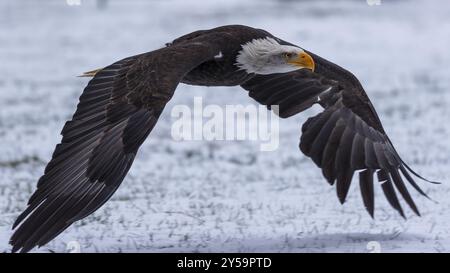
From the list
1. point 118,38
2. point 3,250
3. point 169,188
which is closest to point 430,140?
point 169,188

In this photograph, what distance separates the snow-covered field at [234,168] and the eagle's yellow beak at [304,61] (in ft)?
3.93

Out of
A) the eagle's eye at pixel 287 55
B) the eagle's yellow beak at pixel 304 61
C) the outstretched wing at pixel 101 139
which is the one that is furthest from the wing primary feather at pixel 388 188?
the outstretched wing at pixel 101 139

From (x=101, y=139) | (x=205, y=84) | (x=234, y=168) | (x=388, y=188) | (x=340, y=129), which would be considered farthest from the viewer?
(x=234, y=168)

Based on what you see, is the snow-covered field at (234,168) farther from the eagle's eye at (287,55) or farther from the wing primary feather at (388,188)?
the eagle's eye at (287,55)

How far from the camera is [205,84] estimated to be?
6727 millimetres

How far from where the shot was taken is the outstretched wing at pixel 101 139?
512cm

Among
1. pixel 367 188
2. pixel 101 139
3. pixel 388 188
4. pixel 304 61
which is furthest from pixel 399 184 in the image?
pixel 101 139

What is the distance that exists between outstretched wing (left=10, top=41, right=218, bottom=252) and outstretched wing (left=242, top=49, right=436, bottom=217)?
3.98 ft

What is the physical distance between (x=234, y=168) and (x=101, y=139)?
416 centimetres

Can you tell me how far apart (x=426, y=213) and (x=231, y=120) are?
19.5 feet

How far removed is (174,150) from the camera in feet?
34.9

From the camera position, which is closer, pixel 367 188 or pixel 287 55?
pixel 367 188

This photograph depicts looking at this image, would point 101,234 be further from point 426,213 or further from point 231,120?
point 231,120

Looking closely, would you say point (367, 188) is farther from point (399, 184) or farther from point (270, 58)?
point (270, 58)
